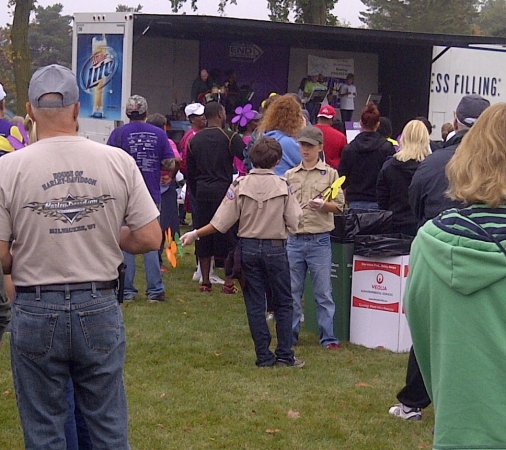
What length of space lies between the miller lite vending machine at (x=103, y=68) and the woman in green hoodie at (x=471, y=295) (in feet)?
36.0

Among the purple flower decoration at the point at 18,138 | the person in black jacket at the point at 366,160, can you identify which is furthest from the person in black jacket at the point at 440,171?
the person in black jacket at the point at 366,160

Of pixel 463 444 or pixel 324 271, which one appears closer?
pixel 463 444

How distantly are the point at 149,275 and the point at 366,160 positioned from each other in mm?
2342

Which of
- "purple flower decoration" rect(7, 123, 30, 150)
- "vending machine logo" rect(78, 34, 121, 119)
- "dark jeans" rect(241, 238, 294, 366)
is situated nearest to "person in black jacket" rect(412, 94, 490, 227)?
"dark jeans" rect(241, 238, 294, 366)

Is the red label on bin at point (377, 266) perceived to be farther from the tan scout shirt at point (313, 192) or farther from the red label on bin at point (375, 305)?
the tan scout shirt at point (313, 192)

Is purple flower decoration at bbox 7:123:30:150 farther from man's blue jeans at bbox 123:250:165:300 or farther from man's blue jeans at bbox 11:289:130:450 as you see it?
man's blue jeans at bbox 123:250:165:300

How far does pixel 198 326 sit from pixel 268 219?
6.27 ft

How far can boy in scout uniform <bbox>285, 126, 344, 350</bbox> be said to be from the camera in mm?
6520

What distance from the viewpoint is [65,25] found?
71.5m

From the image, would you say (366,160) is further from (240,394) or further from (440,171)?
(440,171)

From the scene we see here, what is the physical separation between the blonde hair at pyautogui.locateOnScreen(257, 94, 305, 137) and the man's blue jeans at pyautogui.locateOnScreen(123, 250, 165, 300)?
180 centimetres

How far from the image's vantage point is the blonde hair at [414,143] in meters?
6.64

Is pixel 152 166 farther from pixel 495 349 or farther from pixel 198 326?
pixel 495 349

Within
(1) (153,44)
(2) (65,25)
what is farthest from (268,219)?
(2) (65,25)
